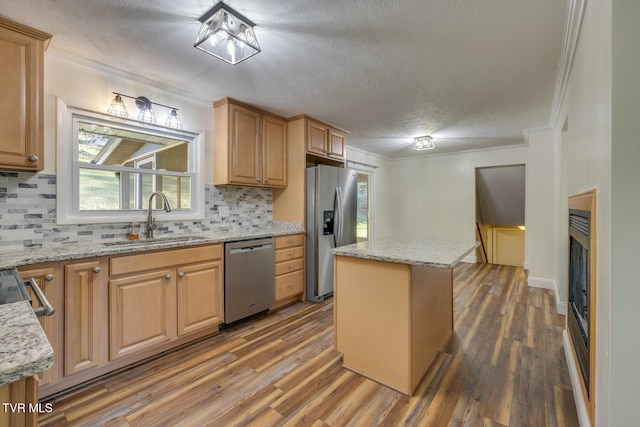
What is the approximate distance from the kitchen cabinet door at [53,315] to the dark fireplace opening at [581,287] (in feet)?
9.39

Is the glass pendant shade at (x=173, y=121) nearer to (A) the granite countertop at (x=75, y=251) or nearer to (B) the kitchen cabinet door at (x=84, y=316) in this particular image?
(A) the granite countertop at (x=75, y=251)

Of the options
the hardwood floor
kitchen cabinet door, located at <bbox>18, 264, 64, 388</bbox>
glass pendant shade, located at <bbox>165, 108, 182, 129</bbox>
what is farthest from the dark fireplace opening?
glass pendant shade, located at <bbox>165, 108, 182, 129</bbox>

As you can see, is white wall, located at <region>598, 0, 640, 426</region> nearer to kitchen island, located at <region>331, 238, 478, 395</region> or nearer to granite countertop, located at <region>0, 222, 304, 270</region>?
kitchen island, located at <region>331, 238, 478, 395</region>

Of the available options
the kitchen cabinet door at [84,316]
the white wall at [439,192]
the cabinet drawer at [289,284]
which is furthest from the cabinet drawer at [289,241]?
the white wall at [439,192]

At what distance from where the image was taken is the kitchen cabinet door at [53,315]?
64.3 inches

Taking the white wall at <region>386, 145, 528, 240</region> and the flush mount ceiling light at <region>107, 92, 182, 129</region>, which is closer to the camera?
the flush mount ceiling light at <region>107, 92, 182, 129</region>

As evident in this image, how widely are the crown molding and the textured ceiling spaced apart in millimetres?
45

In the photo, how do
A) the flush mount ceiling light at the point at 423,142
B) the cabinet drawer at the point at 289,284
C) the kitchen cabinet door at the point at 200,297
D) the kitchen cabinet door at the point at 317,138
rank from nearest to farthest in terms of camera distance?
the kitchen cabinet door at the point at 200,297 → the cabinet drawer at the point at 289,284 → the kitchen cabinet door at the point at 317,138 → the flush mount ceiling light at the point at 423,142

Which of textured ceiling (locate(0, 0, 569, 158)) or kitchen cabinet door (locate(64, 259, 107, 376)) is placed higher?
textured ceiling (locate(0, 0, 569, 158))

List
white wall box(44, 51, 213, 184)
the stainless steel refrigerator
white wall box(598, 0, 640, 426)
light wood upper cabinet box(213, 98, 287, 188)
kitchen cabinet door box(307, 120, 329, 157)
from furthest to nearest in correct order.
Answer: kitchen cabinet door box(307, 120, 329, 157) → the stainless steel refrigerator → light wood upper cabinet box(213, 98, 287, 188) → white wall box(44, 51, 213, 184) → white wall box(598, 0, 640, 426)

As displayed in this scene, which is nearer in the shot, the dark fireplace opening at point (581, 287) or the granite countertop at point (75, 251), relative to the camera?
the dark fireplace opening at point (581, 287)

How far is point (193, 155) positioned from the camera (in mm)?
2955

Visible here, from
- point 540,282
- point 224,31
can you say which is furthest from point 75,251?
point 540,282

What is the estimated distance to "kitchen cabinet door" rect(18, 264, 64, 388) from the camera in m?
1.63
